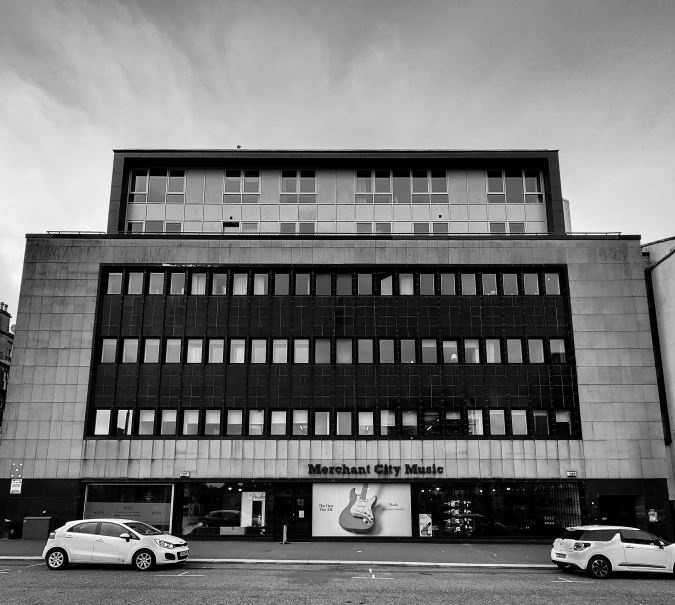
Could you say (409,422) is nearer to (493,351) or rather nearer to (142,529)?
(493,351)

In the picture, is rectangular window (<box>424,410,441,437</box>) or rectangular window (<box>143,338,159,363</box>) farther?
rectangular window (<box>143,338,159,363</box>)

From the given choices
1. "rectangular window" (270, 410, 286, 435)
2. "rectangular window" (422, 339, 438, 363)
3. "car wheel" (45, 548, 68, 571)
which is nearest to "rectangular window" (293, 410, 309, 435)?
"rectangular window" (270, 410, 286, 435)

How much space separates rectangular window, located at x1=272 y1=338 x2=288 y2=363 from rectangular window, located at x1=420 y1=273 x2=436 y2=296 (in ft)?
25.9

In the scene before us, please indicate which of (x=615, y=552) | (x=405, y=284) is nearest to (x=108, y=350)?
(x=405, y=284)

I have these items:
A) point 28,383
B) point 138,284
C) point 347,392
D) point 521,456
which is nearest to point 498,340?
point 521,456

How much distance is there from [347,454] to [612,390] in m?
14.1

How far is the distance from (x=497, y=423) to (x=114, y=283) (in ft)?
71.1

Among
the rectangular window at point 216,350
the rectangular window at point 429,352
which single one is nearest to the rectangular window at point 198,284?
the rectangular window at point 216,350

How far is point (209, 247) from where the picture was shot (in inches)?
1417

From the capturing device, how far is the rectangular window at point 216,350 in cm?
3475

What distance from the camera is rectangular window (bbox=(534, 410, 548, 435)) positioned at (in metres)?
33.9

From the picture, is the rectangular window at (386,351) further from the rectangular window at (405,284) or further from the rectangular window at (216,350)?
the rectangular window at (216,350)

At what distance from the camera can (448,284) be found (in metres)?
35.8

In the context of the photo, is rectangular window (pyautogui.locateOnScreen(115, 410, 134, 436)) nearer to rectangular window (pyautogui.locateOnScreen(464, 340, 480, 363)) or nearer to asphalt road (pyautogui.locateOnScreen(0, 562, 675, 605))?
asphalt road (pyautogui.locateOnScreen(0, 562, 675, 605))
